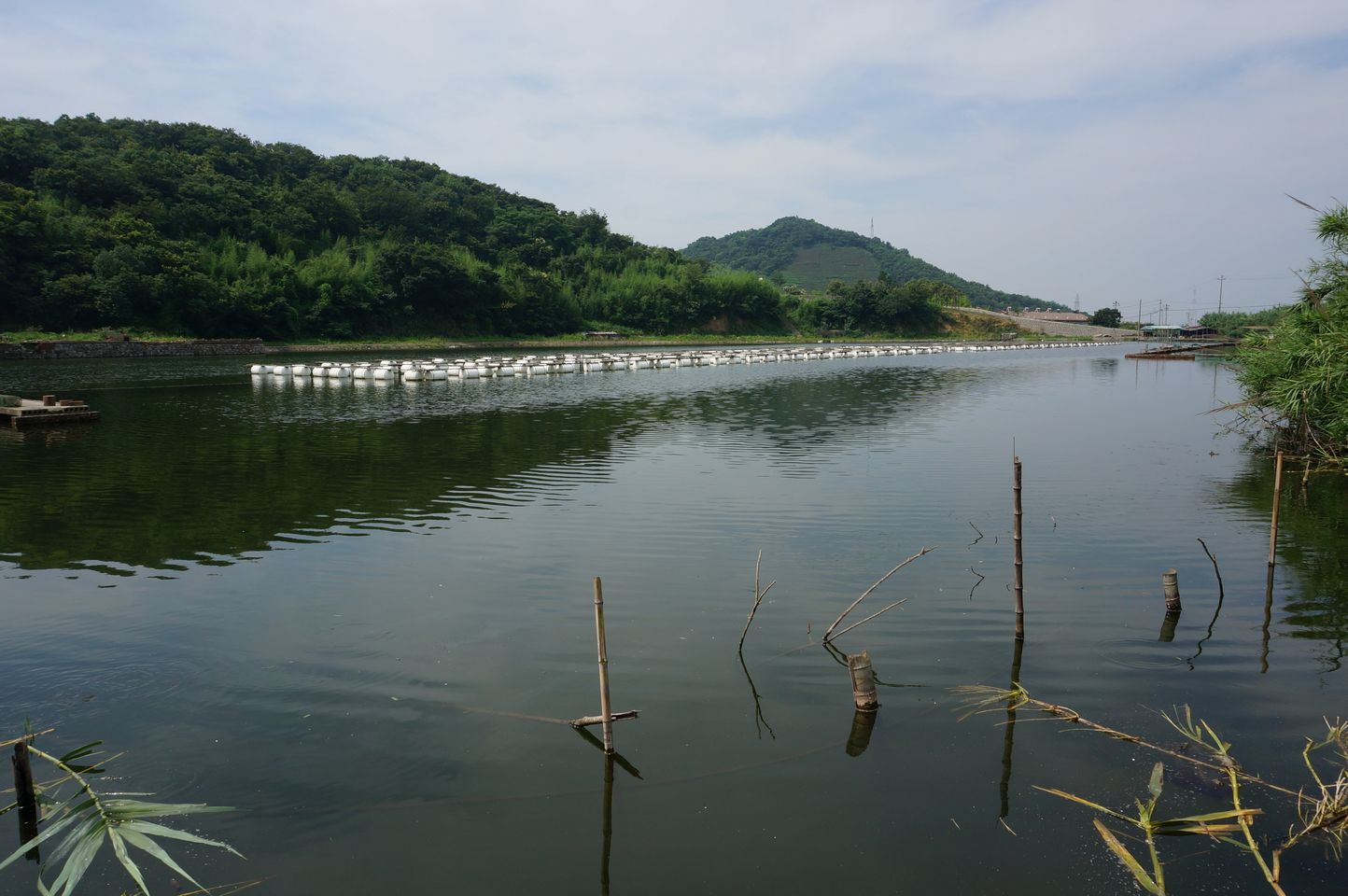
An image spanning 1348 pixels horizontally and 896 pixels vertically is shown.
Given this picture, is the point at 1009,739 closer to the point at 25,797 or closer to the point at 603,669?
the point at 603,669

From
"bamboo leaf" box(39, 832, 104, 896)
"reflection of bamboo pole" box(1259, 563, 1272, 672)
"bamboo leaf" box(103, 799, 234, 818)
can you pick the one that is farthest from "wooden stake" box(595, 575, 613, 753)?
"reflection of bamboo pole" box(1259, 563, 1272, 672)

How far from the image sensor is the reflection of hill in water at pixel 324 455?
12.5m

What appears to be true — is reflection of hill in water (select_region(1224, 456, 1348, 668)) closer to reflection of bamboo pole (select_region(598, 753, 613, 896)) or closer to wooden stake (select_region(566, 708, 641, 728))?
wooden stake (select_region(566, 708, 641, 728))

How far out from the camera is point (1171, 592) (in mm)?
8609

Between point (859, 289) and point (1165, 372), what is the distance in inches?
2602

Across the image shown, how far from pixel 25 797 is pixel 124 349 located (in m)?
56.7

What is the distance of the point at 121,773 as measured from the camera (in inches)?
230

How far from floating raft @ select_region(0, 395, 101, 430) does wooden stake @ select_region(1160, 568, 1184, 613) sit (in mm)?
26745

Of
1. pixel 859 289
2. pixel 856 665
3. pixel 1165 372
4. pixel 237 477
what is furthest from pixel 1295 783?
pixel 859 289

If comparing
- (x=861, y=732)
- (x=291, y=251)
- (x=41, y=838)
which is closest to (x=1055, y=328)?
(x=291, y=251)

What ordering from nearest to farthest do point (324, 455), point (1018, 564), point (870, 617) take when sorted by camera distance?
point (1018, 564) → point (870, 617) → point (324, 455)

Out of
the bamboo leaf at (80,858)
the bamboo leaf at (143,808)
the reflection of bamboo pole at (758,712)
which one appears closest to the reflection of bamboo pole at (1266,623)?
the reflection of bamboo pole at (758,712)

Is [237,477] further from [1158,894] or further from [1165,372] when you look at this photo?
[1165,372]

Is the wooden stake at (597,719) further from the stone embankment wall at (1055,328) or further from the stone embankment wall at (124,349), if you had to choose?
the stone embankment wall at (1055,328)
